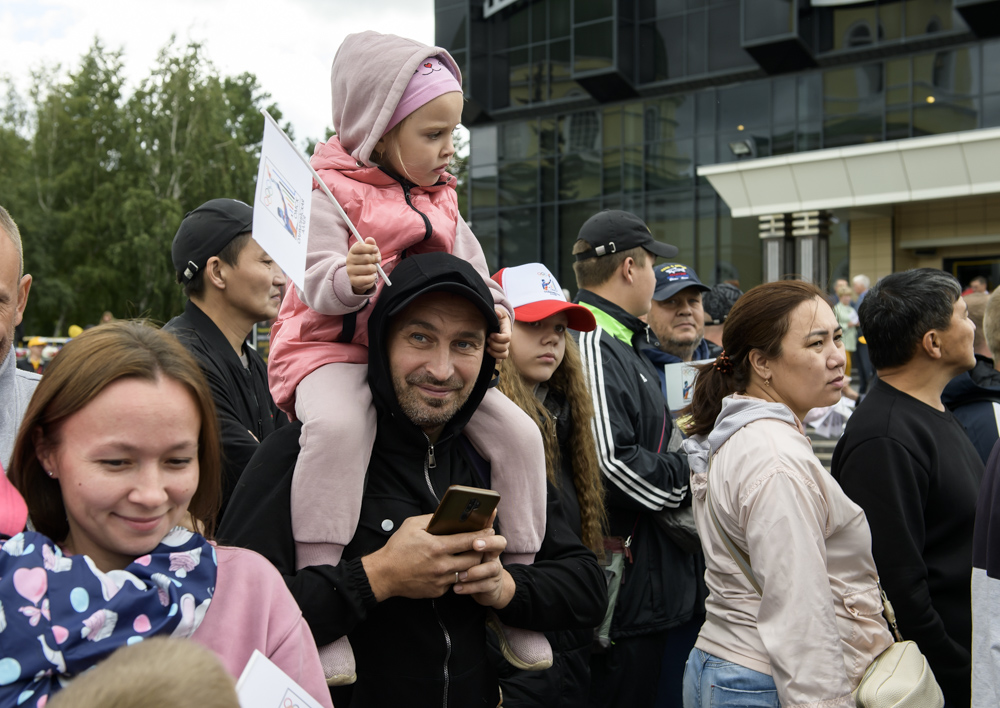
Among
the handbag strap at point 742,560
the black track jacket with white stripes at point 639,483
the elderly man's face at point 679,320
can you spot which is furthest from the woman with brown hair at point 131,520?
the elderly man's face at point 679,320

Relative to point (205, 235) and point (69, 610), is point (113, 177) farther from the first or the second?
point (69, 610)

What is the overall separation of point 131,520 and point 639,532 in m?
2.57

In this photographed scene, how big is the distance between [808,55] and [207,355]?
74.4 ft

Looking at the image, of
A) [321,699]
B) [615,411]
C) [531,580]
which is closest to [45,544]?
[321,699]

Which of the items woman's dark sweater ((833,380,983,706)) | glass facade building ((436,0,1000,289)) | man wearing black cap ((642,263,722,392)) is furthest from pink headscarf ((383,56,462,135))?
glass facade building ((436,0,1000,289))

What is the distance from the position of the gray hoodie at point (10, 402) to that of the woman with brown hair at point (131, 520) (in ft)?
1.90

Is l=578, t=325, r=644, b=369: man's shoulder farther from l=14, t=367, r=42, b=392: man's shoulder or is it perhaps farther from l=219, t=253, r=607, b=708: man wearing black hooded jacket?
l=14, t=367, r=42, b=392: man's shoulder

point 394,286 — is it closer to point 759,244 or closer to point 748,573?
point 748,573

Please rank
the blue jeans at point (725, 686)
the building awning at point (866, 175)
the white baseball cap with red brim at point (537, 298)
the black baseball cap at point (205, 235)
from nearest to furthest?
the blue jeans at point (725, 686), the white baseball cap with red brim at point (537, 298), the black baseball cap at point (205, 235), the building awning at point (866, 175)

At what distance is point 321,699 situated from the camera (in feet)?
5.61

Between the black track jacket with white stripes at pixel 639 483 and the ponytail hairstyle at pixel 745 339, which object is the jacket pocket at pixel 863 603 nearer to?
the ponytail hairstyle at pixel 745 339

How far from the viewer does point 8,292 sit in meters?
2.04

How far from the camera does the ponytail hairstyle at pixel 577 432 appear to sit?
333 centimetres

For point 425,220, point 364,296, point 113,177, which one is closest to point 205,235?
point 425,220
